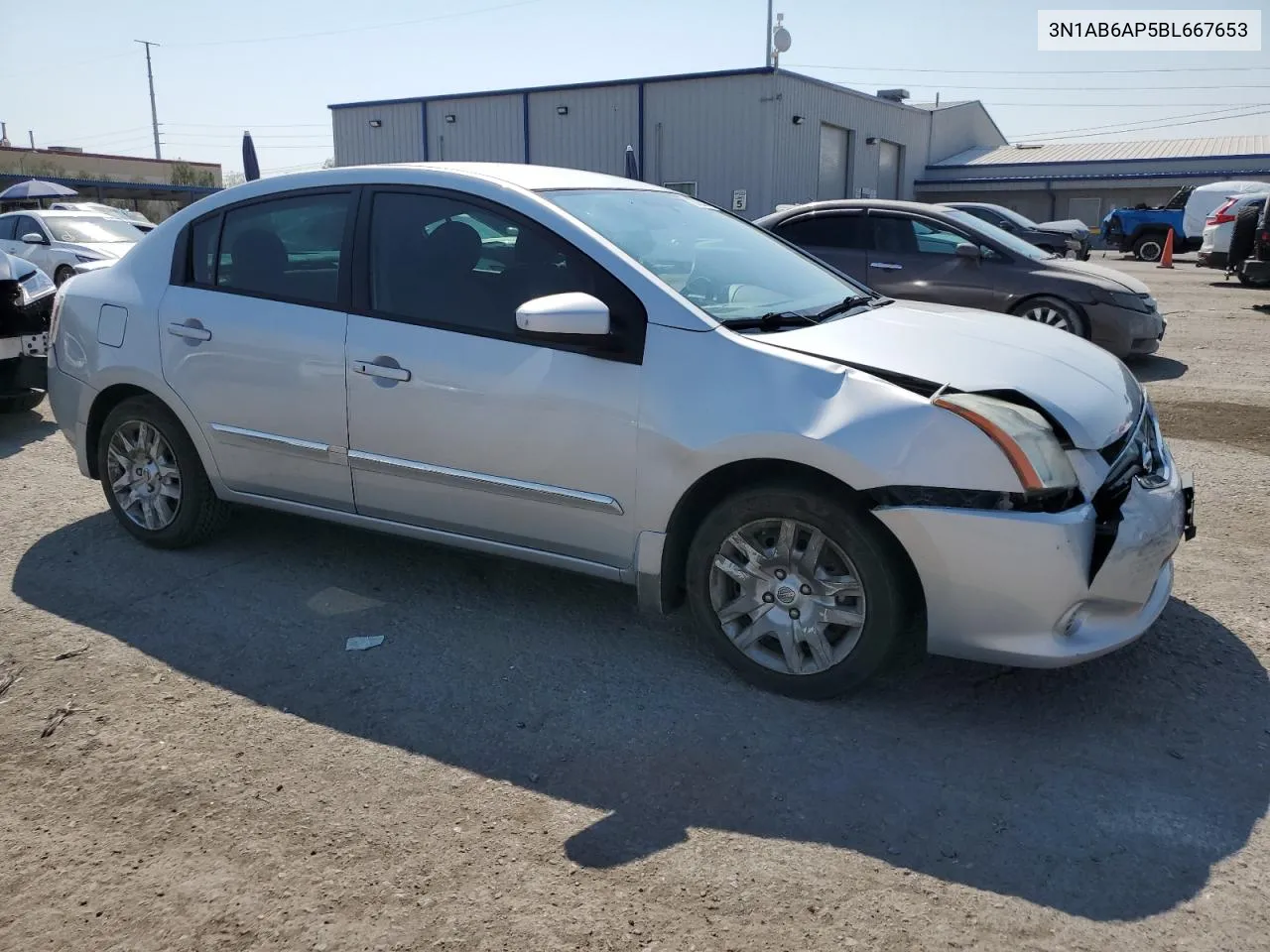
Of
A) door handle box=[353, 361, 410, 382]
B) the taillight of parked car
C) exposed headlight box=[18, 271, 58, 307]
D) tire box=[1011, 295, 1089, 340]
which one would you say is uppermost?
the taillight of parked car

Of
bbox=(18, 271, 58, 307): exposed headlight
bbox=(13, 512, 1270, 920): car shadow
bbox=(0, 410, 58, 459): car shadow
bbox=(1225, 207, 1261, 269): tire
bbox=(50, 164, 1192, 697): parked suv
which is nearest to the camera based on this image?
bbox=(13, 512, 1270, 920): car shadow

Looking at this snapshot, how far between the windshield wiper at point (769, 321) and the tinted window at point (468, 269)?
325mm

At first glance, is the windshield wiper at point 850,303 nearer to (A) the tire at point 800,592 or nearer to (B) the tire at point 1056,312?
(A) the tire at point 800,592

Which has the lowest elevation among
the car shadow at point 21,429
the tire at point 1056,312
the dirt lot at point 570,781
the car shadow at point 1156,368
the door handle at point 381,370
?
the dirt lot at point 570,781

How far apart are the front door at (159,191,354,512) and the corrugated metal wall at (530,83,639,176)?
25686 mm

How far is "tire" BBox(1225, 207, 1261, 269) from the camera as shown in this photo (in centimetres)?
1606

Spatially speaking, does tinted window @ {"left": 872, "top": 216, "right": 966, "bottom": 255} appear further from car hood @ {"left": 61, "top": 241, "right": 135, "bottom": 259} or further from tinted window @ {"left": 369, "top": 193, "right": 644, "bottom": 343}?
car hood @ {"left": 61, "top": 241, "right": 135, "bottom": 259}

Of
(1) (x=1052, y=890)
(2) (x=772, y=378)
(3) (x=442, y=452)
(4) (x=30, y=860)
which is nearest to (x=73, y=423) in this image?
(3) (x=442, y=452)

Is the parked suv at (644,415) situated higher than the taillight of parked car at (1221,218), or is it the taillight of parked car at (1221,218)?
the taillight of parked car at (1221,218)

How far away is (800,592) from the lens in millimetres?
3426

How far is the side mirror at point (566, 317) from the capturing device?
3.48 m

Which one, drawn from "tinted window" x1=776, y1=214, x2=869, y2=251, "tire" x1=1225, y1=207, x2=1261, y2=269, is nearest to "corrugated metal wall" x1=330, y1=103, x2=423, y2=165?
"tire" x1=1225, y1=207, x2=1261, y2=269

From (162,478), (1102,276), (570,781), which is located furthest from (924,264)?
(570,781)

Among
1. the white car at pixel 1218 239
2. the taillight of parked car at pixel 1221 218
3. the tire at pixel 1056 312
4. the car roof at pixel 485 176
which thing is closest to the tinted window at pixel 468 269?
the car roof at pixel 485 176
